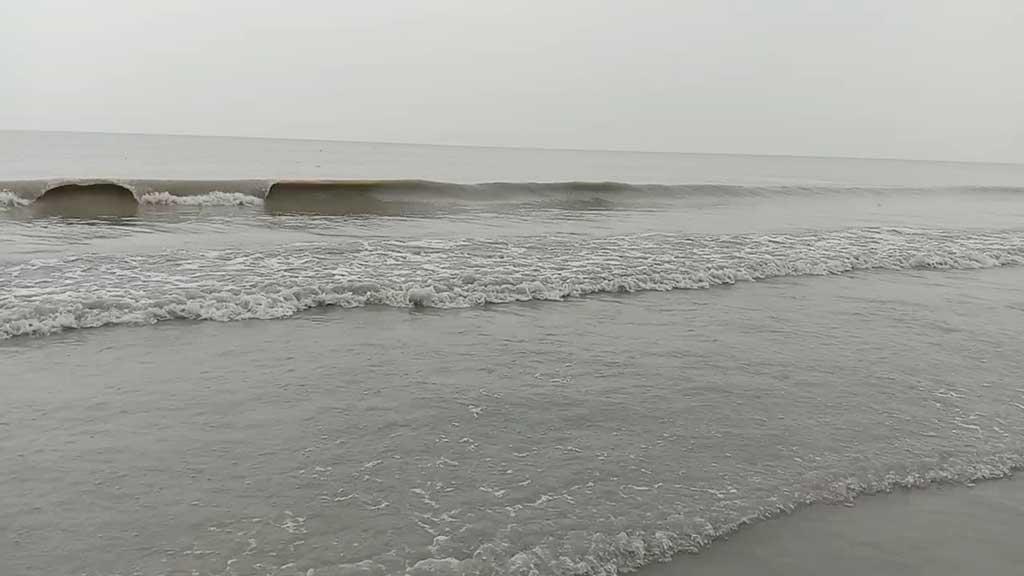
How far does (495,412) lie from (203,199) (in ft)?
55.1

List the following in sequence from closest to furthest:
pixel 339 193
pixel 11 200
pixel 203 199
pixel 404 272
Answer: pixel 404 272 < pixel 11 200 < pixel 203 199 < pixel 339 193

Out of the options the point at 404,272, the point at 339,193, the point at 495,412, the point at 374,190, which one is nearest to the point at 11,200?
the point at 339,193

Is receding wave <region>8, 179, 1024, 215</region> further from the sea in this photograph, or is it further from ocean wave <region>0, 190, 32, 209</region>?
the sea

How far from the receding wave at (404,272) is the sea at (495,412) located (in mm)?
64

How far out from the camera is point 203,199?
19156mm

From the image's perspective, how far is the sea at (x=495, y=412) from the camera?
11.5ft

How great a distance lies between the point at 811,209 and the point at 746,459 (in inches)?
895

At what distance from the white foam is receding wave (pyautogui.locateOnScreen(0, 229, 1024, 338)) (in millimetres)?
8246

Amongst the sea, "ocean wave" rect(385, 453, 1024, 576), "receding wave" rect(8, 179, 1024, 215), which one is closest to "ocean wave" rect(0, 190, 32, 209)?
"receding wave" rect(8, 179, 1024, 215)

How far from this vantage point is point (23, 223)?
1433 centimetres

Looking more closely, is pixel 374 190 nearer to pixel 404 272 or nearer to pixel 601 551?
pixel 404 272

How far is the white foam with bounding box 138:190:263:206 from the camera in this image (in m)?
18.4

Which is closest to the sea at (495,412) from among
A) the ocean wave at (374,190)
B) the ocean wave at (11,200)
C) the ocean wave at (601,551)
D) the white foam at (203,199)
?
the ocean wave at (601,551)

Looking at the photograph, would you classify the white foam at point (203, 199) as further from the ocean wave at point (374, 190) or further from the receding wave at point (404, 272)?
the receding wave at point (404, 272)
